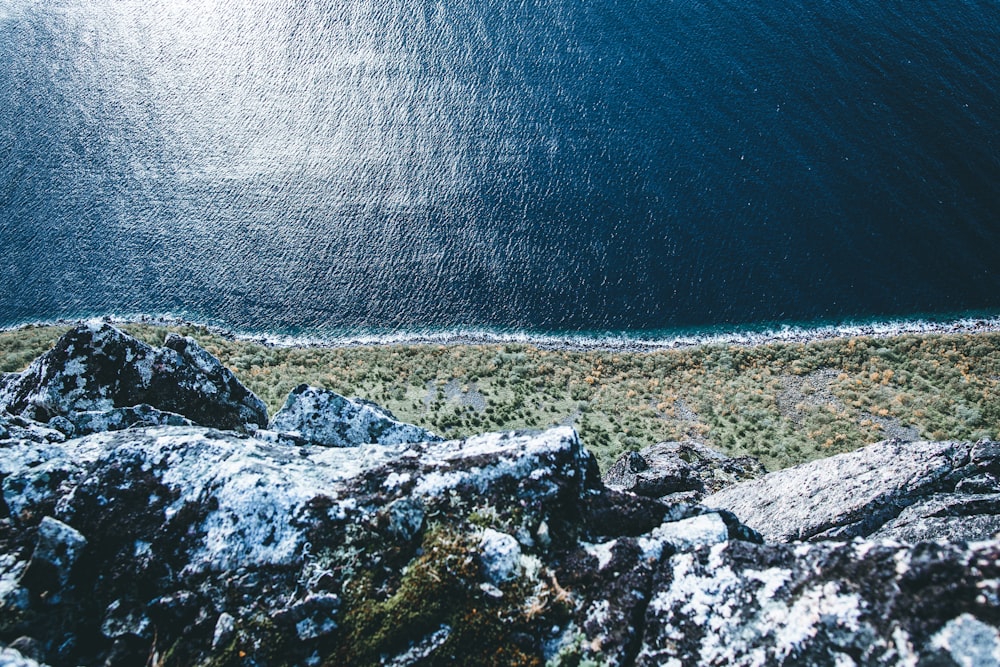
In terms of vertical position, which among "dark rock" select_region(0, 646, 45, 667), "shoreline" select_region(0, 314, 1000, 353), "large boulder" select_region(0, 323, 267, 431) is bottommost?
"dark rock" select_region(0, 646, 45, 667)

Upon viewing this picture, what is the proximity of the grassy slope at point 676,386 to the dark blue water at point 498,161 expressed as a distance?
6.60 m

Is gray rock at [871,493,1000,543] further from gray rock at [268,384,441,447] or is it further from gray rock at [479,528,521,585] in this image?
gray rock at [268,384,441,447]

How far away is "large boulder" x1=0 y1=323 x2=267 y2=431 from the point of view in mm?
18891

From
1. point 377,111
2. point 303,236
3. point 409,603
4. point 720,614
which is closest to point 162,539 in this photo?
point 409,603

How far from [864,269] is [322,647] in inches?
2442

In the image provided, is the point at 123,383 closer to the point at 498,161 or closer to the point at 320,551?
the point at 320,551

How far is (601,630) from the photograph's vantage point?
1078 centimetres

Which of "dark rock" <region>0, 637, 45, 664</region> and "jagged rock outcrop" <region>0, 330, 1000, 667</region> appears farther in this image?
"dark rock" <region>0, 637, 45, 664</region>

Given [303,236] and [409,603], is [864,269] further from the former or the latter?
[409,603]

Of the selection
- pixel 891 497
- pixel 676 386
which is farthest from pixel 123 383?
pixel 676 386

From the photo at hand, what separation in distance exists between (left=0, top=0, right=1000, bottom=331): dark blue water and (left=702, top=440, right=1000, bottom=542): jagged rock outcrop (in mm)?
35098

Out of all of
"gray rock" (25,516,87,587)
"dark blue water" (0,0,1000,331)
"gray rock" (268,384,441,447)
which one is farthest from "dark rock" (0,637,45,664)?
"dark blue water" (0,0,1000,331)

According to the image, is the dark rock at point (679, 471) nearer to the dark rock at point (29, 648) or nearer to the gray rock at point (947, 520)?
the gray rock at point (947, 520)

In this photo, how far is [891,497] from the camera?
1881 centimetres
